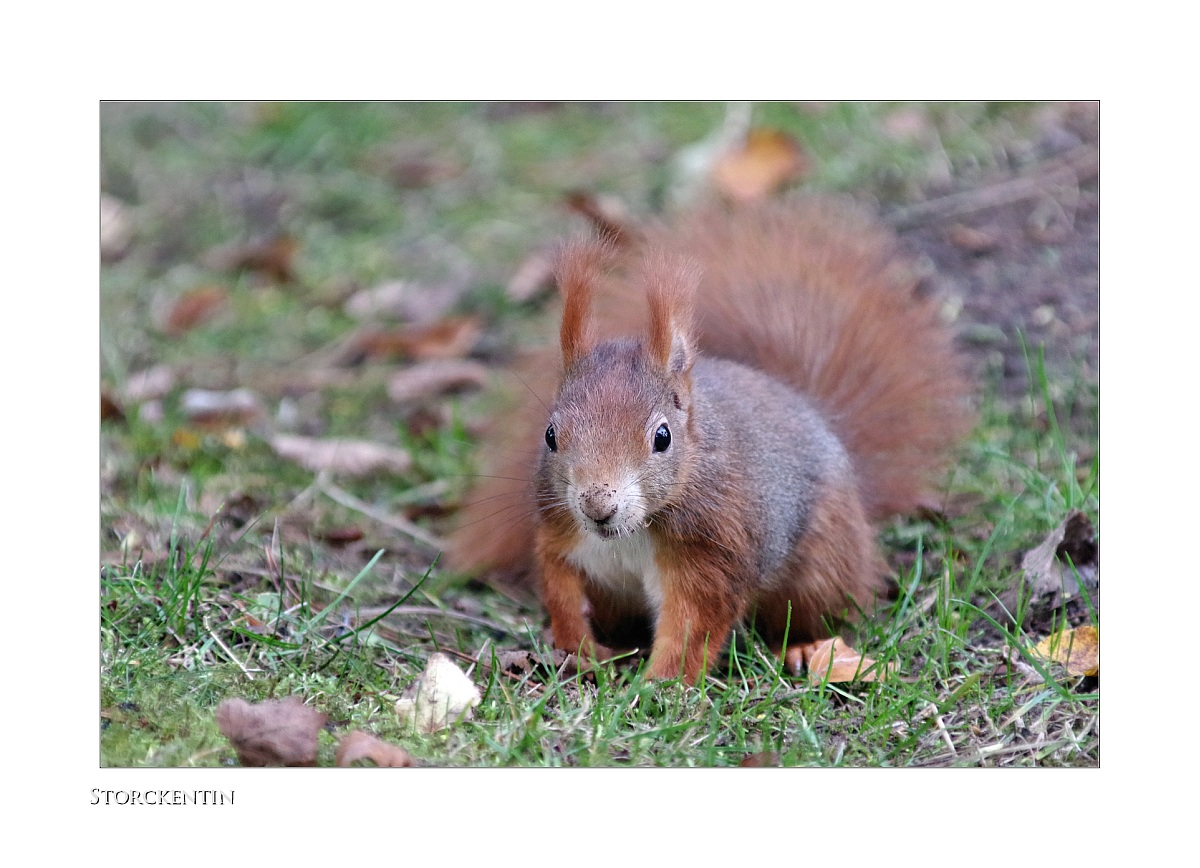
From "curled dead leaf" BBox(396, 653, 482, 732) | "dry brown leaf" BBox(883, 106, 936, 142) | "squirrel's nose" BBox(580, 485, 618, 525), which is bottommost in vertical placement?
"curled dead leaf" BBox(396, 653, 482, 732)

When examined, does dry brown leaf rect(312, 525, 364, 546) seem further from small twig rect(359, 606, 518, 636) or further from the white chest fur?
the white chest fur

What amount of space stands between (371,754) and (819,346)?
59.2 inches

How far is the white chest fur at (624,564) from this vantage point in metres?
2.44

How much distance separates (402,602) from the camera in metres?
2.53

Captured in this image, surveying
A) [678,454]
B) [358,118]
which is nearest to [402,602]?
[678,454]

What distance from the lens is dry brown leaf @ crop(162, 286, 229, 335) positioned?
4168 mm

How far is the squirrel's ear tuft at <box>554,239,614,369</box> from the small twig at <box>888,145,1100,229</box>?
199cm

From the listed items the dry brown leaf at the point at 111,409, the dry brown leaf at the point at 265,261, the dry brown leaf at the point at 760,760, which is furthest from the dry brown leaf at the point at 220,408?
the dry brown leaf at the point at 760,760

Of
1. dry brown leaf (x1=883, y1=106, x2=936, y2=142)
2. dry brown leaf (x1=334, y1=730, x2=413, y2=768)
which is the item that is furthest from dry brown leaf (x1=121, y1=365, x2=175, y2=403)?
dry brown leaf (x1=883, y1=106, x2=936, y2=142)

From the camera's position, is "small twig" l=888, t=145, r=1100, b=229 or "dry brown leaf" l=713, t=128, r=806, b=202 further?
"dry brown leaf" l=713, t=128, r=806, b=202

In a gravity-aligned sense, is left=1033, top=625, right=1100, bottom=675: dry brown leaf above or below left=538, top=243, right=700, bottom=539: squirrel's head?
below

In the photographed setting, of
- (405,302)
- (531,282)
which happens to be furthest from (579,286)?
(405,302)

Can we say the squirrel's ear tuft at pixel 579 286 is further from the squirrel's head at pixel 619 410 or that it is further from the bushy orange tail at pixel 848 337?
the bushy orange tail at pixel 848 337

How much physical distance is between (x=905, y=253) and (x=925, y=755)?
2.09 meters
